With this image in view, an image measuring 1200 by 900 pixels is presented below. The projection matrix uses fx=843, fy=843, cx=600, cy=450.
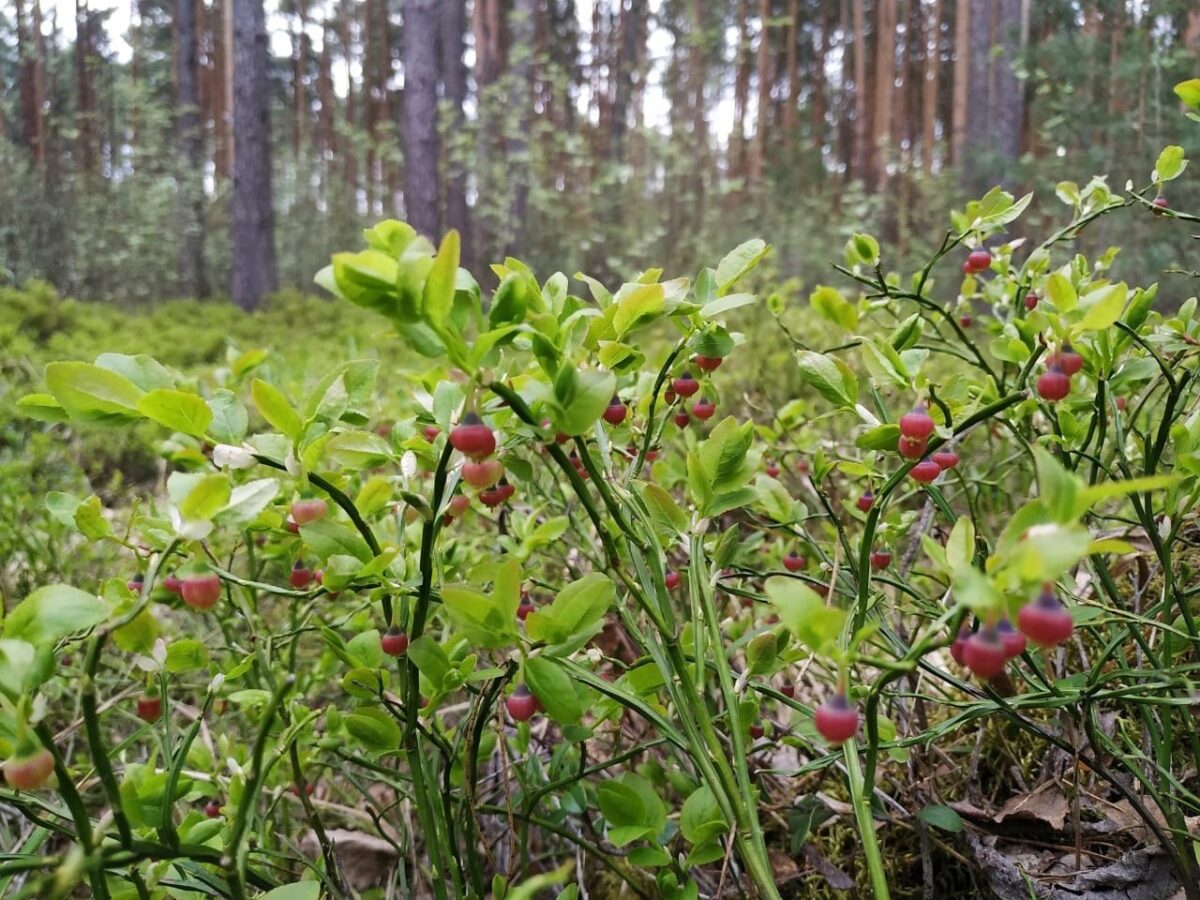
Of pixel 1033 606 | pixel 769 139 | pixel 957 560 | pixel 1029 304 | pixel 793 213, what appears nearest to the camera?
pixel 1033 606

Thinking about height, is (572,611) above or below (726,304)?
below

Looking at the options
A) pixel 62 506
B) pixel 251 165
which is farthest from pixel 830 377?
pixel 251 165

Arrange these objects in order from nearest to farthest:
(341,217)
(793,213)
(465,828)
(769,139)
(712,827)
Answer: (712,827) < (465,828) < (793,213) < (769,139) < (341,217)

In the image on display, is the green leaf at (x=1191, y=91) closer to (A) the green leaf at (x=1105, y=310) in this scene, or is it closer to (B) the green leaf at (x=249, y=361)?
(A) the green leaf at (x=1105, y=310)

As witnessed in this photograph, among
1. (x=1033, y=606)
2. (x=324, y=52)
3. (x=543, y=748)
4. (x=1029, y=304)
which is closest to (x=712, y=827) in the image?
(x=1033, y=606)

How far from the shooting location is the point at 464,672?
702mm

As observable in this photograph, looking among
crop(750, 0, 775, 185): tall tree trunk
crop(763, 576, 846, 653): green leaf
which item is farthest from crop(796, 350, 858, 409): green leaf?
crop(750, 0, 775, 185): tall tree trunk

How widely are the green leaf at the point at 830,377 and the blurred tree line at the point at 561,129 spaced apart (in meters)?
3.54

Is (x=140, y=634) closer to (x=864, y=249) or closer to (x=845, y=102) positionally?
(x=864, y=249)

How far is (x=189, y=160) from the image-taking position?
1198 cm

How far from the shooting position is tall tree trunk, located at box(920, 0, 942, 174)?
1084 centimetres

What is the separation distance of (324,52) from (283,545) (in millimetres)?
18183

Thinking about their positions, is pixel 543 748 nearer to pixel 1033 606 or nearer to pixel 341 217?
pixel 1033 606

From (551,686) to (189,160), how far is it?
44.3 ft
